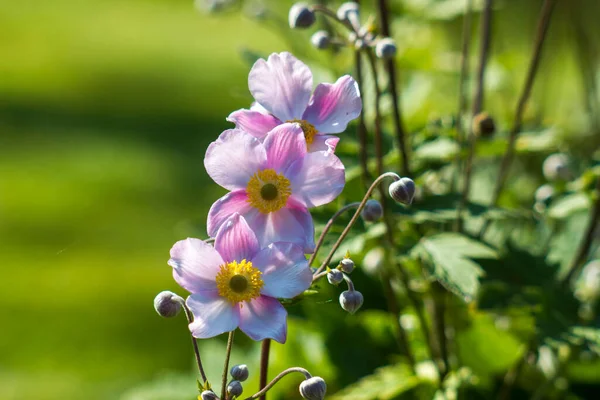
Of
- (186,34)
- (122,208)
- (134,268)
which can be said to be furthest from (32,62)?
(134,268)

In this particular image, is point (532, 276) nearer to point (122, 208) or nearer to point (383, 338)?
point (383, 338)

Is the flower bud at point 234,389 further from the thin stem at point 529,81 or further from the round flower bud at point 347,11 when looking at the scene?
the thin stem at point 529,81

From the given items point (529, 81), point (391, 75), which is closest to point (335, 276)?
point (391, 75)

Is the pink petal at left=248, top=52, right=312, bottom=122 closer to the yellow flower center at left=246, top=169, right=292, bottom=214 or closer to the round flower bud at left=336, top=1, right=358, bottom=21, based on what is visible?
the yellow flower center at left=246, top=169, right=292, bottom=214

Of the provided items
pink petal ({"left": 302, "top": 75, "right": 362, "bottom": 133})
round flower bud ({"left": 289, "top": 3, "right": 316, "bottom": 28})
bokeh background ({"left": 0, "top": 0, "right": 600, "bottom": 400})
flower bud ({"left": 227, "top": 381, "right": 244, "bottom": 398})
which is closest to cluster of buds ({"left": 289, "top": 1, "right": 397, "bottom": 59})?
round flower bud ({"left": 289, "top": 3, "right": 316, "bottom": 28})

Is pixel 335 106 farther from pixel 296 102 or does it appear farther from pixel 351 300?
Result: pixel 351 300

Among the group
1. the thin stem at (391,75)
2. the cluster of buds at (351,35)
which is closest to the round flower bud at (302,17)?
the cluster of buds at (351,35)
